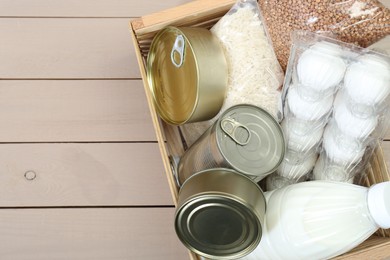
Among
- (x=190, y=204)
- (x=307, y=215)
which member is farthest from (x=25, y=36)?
(x=307, y=215)

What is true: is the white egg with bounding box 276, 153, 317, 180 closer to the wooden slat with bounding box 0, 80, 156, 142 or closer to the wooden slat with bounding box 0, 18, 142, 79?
the wooden slat with bounding box 0, 80, 156, 142

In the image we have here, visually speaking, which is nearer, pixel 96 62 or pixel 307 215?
pixel 307 215

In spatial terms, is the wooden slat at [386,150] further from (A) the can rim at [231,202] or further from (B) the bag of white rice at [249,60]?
(A) the can rim at [231,202]

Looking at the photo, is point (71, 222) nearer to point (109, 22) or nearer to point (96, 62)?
point (96, 62)

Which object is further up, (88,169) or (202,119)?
(202,119)

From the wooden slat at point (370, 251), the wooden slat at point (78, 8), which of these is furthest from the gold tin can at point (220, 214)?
the wooden slat at point (78, 8)

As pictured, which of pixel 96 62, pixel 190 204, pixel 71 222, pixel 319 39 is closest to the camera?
pixel 190 204

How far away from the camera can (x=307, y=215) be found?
0.74 metres

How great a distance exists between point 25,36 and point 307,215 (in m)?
0.74

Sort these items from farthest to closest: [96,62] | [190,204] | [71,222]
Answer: [96,62], [71,222], [190,204]

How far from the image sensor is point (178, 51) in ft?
2.97

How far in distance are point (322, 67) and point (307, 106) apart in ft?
0.24

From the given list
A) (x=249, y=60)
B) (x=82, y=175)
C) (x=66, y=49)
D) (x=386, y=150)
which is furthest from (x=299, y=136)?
(x=66, y=49)

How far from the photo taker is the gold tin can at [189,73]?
0.86 m
